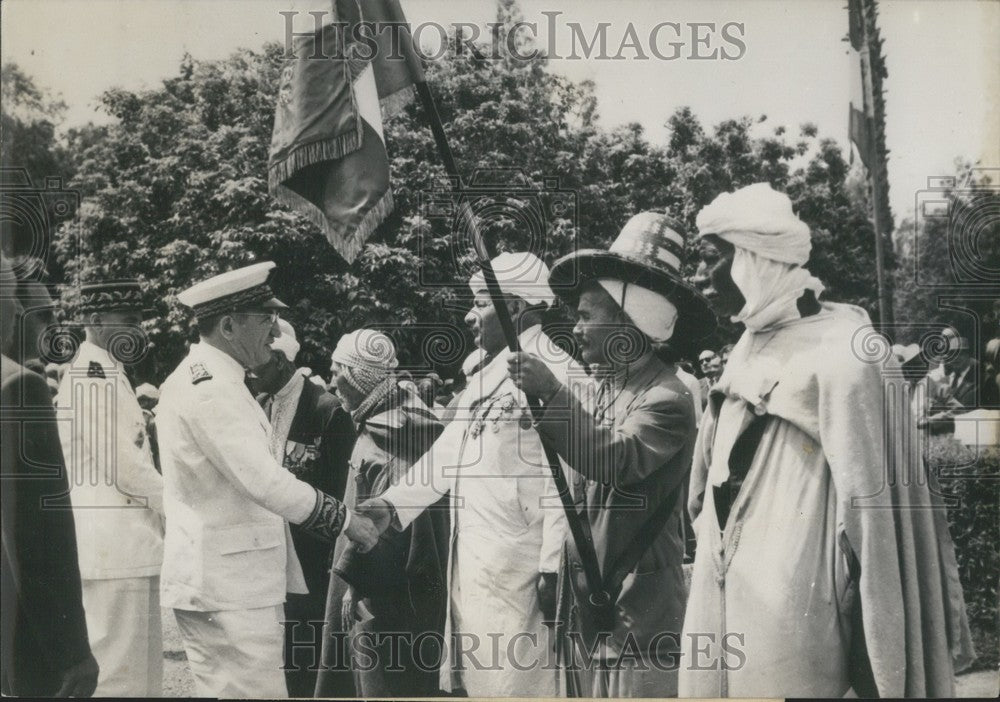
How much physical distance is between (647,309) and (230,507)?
6.73 ft

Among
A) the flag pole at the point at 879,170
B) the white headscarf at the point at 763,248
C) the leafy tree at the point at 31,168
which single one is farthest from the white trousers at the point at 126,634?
the flag pole at the point at 879,170

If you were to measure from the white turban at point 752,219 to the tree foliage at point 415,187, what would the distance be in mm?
54

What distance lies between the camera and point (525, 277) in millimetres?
4566

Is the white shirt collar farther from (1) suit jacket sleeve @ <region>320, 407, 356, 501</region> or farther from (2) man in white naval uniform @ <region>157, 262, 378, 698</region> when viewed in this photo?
(1) suit jacket sleeve @ <region>320, 407, 356, 501</region>

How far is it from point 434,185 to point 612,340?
3.51 feet

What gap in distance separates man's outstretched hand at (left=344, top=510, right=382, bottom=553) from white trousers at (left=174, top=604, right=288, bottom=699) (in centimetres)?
46

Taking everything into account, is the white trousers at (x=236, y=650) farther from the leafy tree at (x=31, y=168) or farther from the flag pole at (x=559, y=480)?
the leafy tree at (x=31, y=168)

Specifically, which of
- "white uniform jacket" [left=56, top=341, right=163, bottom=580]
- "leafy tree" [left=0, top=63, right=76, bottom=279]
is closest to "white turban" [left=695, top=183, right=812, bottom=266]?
"white uniform jacket" [left=56, top=341, right=163, bottom=580]

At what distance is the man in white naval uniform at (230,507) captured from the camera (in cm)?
450

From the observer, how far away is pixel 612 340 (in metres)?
4.51

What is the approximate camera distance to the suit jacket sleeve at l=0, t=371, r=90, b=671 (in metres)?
4.69

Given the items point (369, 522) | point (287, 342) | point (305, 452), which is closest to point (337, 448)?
point (305, 452)

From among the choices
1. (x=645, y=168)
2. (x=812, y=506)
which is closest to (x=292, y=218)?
(x=645, y=168)

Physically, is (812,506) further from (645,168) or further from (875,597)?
(645,168)
